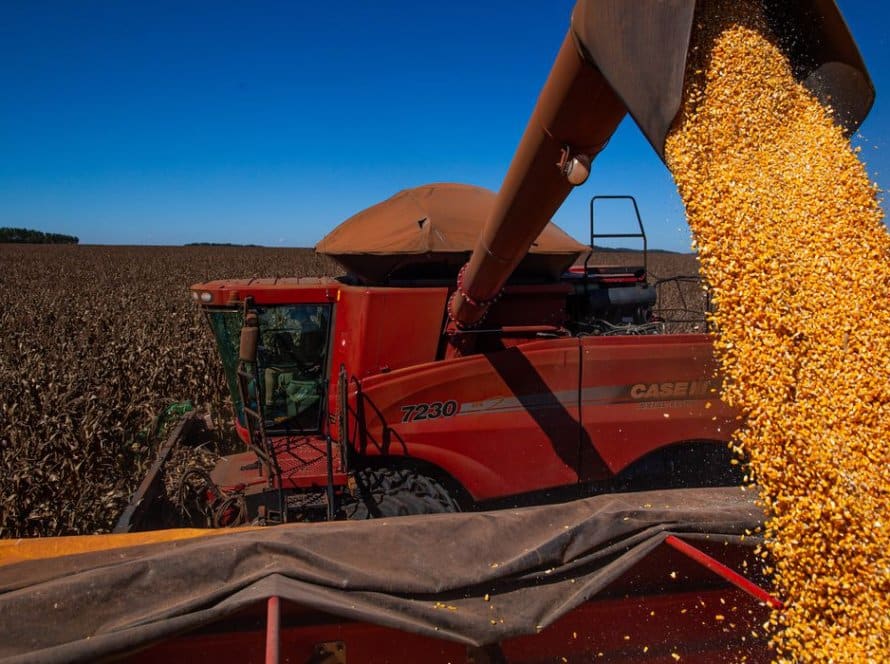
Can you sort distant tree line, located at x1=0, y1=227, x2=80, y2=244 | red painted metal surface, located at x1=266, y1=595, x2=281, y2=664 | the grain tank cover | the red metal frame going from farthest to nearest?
distant tree line, located at x1=0, y1=227, x2=80, y2=244
the grain tank cover
the red metal frame
red painted metal surface, located at x1=266, y1=595, x2=281, y2=664

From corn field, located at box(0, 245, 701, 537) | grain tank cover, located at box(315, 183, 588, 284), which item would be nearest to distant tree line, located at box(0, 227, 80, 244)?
corn field, located at box(0, 245, 701, 537)

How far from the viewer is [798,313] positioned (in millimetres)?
2213

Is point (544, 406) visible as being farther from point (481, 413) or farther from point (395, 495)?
point (395, 495)

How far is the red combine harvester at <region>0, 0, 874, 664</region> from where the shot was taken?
198cm

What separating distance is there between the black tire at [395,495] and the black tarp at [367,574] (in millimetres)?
1339

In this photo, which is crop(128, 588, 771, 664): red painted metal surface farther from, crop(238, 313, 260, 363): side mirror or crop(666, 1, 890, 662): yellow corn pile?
crop(238, 313, 260, 363): side mirror

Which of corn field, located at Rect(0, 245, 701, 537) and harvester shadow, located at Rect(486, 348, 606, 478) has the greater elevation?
harvester shadow, located at Rect(486, 348, 606, 478)

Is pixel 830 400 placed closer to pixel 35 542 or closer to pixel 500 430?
pixel 500 430

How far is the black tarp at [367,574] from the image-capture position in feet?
6.14

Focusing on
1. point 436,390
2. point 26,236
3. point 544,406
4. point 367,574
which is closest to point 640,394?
point 544,406

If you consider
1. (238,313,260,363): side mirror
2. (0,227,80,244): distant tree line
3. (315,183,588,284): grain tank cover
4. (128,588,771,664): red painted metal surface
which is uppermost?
(0,227,80,244): distant tree line

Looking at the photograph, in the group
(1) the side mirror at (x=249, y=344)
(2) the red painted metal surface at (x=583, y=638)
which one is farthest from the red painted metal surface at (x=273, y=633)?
(1) the side mirror at (x=249, y=344)

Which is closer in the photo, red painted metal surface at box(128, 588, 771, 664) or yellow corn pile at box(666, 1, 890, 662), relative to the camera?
yellow corn pile at box(666, 1, 890, 662)

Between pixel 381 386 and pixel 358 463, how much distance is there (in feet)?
1.86
